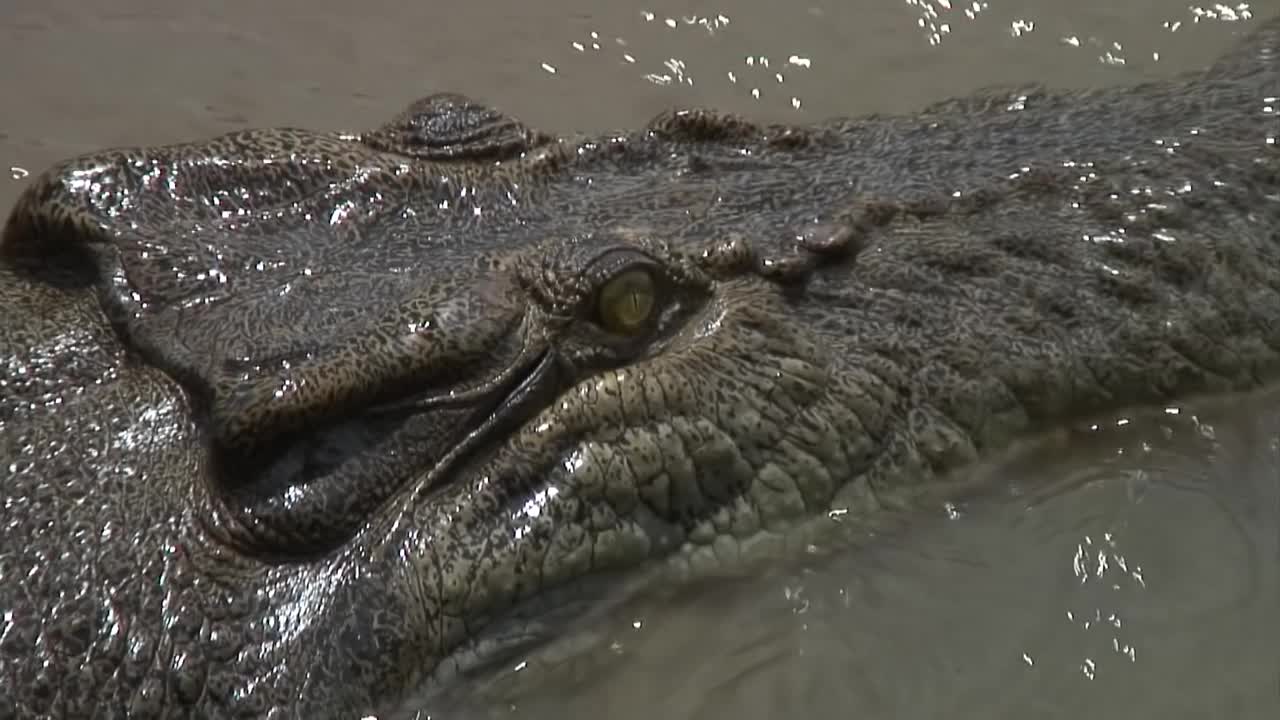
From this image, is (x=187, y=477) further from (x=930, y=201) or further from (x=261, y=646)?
(x=930, y=201)

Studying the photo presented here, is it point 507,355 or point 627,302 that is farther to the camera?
point 627,302

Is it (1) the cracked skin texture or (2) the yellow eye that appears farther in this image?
(2) the yellow eye

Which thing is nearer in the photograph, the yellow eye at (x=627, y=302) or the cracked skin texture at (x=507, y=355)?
the cracked skin texture at (x=507, y=355)

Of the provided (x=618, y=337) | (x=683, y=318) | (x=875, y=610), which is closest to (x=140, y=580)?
(x=618, y=337)
